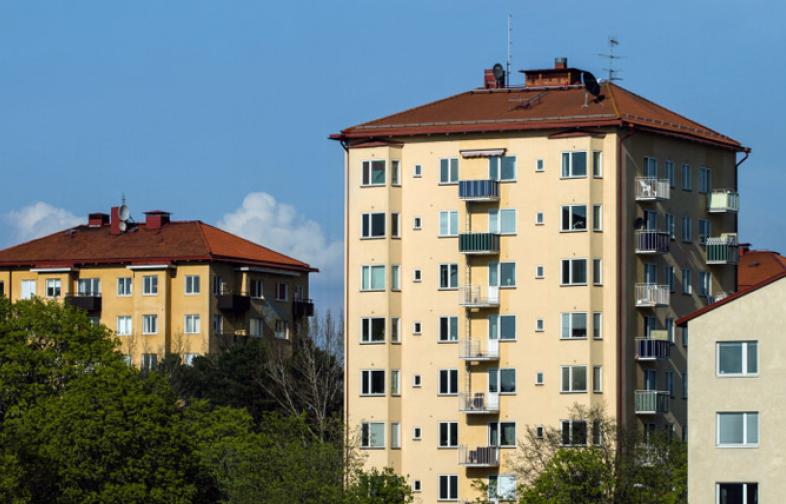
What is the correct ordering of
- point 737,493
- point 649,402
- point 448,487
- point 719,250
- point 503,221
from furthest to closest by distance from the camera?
point 719,250 → point 503,221 → point 448,487 → point 649,402 → point 737,493

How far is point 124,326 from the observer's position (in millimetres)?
140250

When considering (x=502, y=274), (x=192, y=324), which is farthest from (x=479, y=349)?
(x=192, y=324)

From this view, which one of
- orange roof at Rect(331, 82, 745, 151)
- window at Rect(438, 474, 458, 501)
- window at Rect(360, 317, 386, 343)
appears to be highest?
orange roof at Rect(331, 82, 745, 151)

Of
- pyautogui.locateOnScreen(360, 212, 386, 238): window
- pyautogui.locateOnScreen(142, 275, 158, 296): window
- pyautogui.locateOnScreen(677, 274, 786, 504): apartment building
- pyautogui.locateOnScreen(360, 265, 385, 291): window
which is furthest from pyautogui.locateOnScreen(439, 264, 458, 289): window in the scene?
pyautogui.locateOnScreen(142, 275, 158, 296): window

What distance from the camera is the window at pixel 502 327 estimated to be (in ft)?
342

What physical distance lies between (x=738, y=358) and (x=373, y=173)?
33.1 metres

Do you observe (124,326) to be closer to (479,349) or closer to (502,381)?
(479,349)

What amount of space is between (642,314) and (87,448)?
3014 centimetres

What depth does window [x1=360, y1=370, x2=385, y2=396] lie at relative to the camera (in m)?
106

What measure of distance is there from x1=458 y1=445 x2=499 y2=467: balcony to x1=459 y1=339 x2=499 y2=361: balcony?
4676mm

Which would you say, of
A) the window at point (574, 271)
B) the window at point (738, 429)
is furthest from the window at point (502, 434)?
the window at point (738, 429)

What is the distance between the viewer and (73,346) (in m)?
102

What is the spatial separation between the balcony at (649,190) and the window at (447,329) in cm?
1166

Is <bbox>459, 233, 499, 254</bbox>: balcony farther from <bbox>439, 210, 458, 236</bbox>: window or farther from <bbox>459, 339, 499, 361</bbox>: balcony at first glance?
<bbox>459, 339, 499, 361</bbox>: balcony
